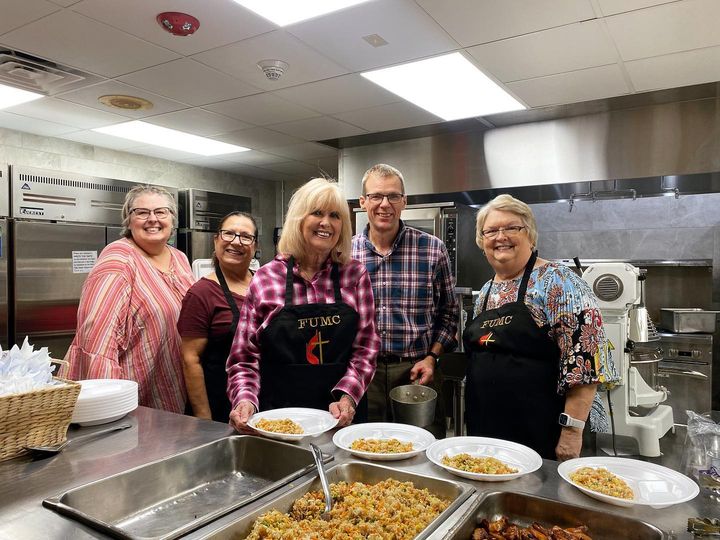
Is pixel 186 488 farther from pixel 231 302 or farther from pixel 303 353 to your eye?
pixel 231 302

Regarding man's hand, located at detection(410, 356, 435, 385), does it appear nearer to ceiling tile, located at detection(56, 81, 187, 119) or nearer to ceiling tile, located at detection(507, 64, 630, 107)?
ceiling tile, located at detection(507, 64, 630, 107)

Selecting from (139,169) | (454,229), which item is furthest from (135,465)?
(139,169)

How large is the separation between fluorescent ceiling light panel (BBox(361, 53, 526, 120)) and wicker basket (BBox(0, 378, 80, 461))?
274 centimetres

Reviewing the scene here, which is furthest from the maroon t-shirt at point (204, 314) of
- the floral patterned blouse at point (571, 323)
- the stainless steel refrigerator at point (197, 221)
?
the stainless steel refrigerator at point (197, 221)

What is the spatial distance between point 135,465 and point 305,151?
4.77 metres

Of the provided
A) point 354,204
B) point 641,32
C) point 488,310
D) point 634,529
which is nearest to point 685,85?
point 641,32

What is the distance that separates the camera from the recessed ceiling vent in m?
3.20

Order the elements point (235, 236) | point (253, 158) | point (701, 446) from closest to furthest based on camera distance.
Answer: point (701, 446) → point (235, 236) → point (253, 158)

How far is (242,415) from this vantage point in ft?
5.49

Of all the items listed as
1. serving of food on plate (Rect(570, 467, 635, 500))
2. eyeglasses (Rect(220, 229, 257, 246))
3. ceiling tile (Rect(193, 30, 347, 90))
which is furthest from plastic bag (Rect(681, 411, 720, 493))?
ceiling tile (Rect(193, 30, 347, 90))

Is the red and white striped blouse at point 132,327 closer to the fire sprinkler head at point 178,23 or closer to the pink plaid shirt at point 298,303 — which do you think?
the pink plaid shirt at point 298,303

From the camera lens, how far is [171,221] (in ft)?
8.37

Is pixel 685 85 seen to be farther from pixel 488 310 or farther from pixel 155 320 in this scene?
pixel 155 320

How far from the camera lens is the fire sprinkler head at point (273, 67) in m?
3.25
